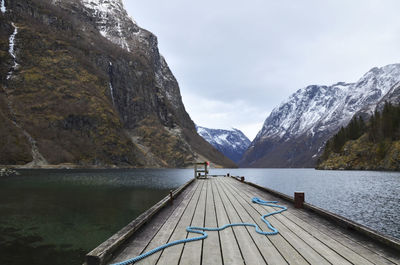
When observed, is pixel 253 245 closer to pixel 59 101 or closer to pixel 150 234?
pixel 150 234

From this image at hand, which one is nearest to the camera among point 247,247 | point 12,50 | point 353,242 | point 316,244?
point 247,247

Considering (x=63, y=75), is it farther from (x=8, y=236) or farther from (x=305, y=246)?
(x=305, y=246)

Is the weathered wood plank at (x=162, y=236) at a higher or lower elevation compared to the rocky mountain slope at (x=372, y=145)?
lower

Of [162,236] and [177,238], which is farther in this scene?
[162,236]

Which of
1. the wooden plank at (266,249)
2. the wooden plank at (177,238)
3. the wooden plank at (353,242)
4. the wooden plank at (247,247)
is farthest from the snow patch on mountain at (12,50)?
the wooden plank at (353,242)

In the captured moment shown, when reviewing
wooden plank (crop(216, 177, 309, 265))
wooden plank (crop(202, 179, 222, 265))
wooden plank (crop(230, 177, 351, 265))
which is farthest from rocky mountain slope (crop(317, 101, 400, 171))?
wooden plank (crop(202, 179, 222, 265))

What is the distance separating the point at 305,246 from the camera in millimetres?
5504

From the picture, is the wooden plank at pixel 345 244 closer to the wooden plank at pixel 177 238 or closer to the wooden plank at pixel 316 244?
the wooden plank at pixel 316 244

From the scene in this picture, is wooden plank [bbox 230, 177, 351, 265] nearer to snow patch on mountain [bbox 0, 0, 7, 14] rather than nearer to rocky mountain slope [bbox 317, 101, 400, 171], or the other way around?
rocky mountain slope [bbox 317, 101, 400, 171]

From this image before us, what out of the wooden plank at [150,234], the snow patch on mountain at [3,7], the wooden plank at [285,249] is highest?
the snow patch on mountain at [3,7]

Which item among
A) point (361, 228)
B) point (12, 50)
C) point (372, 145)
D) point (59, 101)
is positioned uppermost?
point (12, 50)

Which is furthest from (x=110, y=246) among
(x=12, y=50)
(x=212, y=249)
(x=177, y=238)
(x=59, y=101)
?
(x=12, y=50)

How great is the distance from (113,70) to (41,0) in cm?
7846

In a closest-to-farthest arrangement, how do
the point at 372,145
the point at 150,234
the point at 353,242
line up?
the point at 353,242 → the point at 150,234 → the point at 372,145
